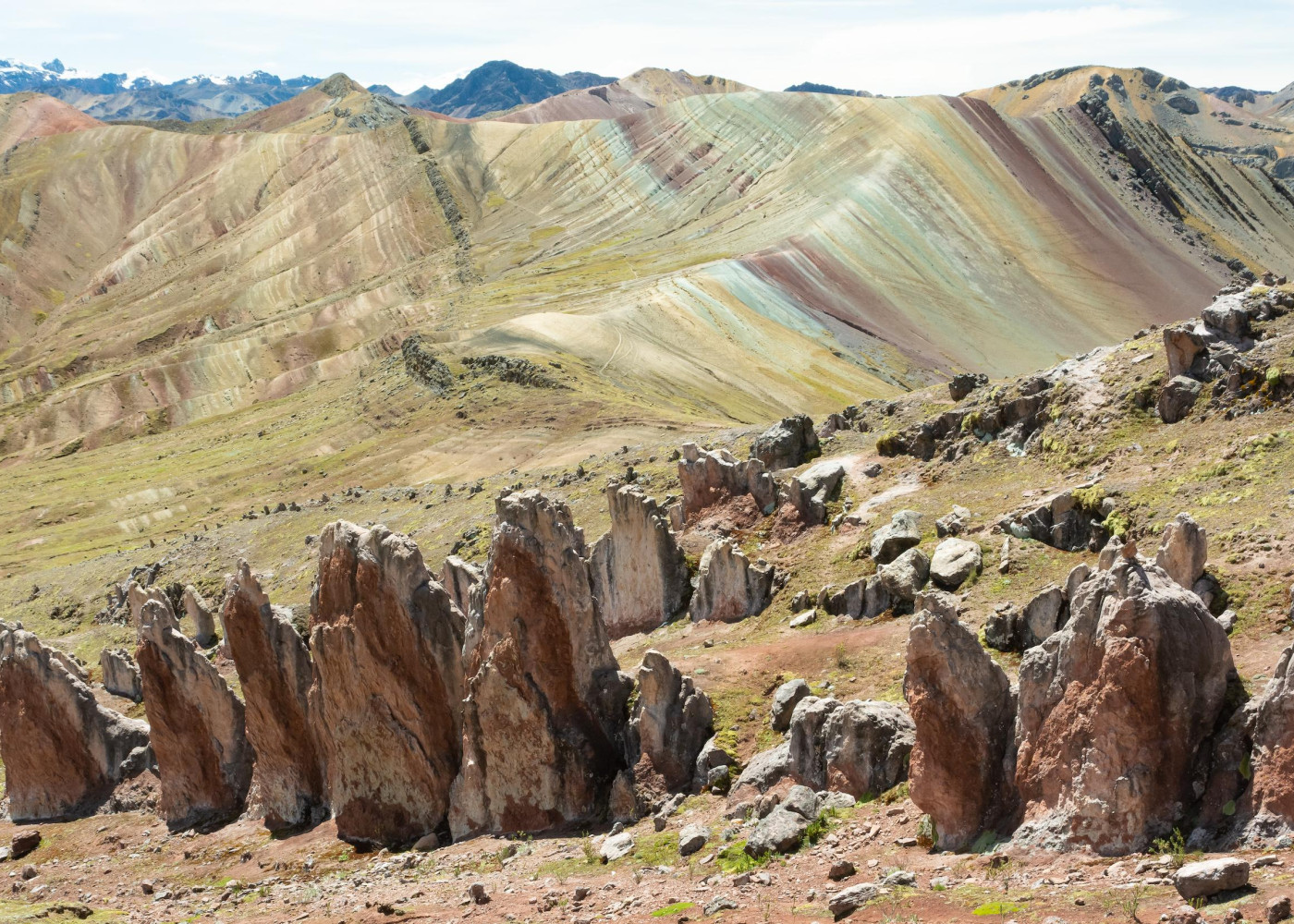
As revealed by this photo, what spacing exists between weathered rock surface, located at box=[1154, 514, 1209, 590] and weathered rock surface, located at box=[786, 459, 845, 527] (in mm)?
12874

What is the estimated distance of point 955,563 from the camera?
84.1 feet

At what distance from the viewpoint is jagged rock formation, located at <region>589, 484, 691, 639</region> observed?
31.2 metres

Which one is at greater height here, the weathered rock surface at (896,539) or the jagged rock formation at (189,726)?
the weathered rock surface at (896,539)

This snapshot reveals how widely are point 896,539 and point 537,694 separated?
33.6 feet

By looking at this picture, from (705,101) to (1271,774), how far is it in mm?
156615

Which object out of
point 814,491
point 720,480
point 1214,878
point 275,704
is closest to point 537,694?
point 275,704

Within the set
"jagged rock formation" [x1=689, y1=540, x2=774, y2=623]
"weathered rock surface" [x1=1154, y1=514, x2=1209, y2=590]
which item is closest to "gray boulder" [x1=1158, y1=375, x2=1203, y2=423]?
"weathered rock surface" [x1=1154, y1=514, x2=1209, y2=590]

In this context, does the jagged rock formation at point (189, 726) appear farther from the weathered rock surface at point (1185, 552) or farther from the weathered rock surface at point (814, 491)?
the weathered rock surface at point (1185, 552)

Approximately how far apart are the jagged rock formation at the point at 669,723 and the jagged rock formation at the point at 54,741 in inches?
537

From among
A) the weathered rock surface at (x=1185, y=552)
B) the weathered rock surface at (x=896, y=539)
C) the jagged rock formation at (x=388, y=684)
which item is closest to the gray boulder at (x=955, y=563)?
the weathered rock surface at (x=896, y=539)

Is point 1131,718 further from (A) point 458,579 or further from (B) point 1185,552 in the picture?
(A) point 458,579

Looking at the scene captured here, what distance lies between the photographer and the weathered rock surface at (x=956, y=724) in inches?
639

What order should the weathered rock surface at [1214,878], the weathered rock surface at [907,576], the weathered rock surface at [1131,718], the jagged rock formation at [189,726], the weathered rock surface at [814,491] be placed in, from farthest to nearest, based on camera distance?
the weathered rock surface at [814,491], the jagged rock formation at [189,726], the weathered rock surface at [907,576], the weathered rock surface at [1131,718], the weathered rock surface at [1214,878]

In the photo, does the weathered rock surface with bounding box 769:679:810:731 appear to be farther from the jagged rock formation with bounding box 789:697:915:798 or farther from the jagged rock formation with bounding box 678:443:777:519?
the jagged rock formation with bounding box 678:443:777:519
